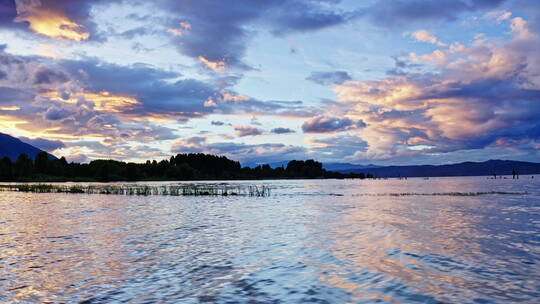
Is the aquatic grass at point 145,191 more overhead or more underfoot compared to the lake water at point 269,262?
more overhead

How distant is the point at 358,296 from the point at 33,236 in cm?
2691

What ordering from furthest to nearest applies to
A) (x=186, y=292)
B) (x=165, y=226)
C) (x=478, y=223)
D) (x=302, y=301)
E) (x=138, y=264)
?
(x=478, y=223)
(x=165, y=226)
(x=138, y=264)
(x=186, y=292)
(x=302, y=301)

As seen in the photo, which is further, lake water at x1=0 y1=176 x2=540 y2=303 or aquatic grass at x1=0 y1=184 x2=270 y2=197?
aquatic grass at x1=0 y1=184 x2=270 y2=197

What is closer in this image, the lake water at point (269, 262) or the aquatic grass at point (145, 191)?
the lake water at point (269, 262)

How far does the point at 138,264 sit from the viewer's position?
68.3 feet

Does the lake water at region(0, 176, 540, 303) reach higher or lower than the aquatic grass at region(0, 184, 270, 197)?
lower

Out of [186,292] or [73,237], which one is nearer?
[186,292]

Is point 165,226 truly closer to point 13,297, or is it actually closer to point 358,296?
point 13,297

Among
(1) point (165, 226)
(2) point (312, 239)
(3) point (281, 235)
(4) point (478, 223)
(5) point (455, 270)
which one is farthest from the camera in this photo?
(4) point (478, 223)

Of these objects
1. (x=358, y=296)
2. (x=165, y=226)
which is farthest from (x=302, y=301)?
(x=165, y=226)

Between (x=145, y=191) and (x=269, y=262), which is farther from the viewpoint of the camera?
(x=145, y=191)

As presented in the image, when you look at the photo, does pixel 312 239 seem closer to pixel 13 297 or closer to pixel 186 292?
pixel 186 292

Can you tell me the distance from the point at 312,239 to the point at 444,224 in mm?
16655

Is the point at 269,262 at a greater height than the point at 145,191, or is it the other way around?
the point at 145,191
